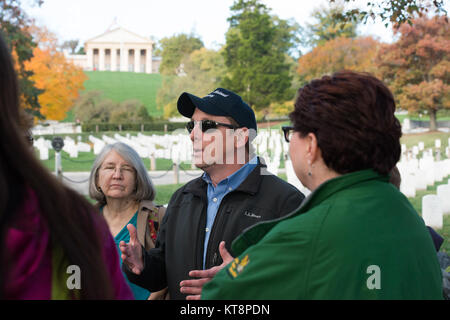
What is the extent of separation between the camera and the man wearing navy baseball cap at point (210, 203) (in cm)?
301

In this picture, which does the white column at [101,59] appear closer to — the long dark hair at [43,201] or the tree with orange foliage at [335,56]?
the tree with orange foliage at [335,56]

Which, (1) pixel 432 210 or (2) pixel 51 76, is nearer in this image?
(1) pixel 432 210

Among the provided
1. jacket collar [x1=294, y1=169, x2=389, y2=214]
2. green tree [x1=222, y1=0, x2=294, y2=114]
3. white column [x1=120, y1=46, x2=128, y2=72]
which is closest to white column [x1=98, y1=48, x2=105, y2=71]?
white column [x1=120, y1=46, x2=128, y2=72]

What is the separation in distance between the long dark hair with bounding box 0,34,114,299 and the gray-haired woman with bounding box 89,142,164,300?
276 cm

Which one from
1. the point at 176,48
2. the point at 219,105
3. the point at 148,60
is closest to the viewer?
the point at 219,105

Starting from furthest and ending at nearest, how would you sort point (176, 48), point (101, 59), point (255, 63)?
point (101, 59) → point (176, 48) → point (255, 63)

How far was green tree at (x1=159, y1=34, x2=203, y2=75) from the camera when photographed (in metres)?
80.1

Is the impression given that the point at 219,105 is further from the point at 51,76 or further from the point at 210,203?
the point at 51,76

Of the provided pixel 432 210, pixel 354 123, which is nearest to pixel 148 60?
pixel 432 210

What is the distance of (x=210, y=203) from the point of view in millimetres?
3244

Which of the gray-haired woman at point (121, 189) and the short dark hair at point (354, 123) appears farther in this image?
the gray-haired woman at point (121, 189)

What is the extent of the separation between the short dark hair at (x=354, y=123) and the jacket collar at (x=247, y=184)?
1.25 m

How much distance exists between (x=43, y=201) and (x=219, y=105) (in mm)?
2346

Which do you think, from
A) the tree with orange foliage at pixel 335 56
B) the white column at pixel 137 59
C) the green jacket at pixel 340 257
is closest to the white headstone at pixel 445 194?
the green jacket at pixel 340 257
